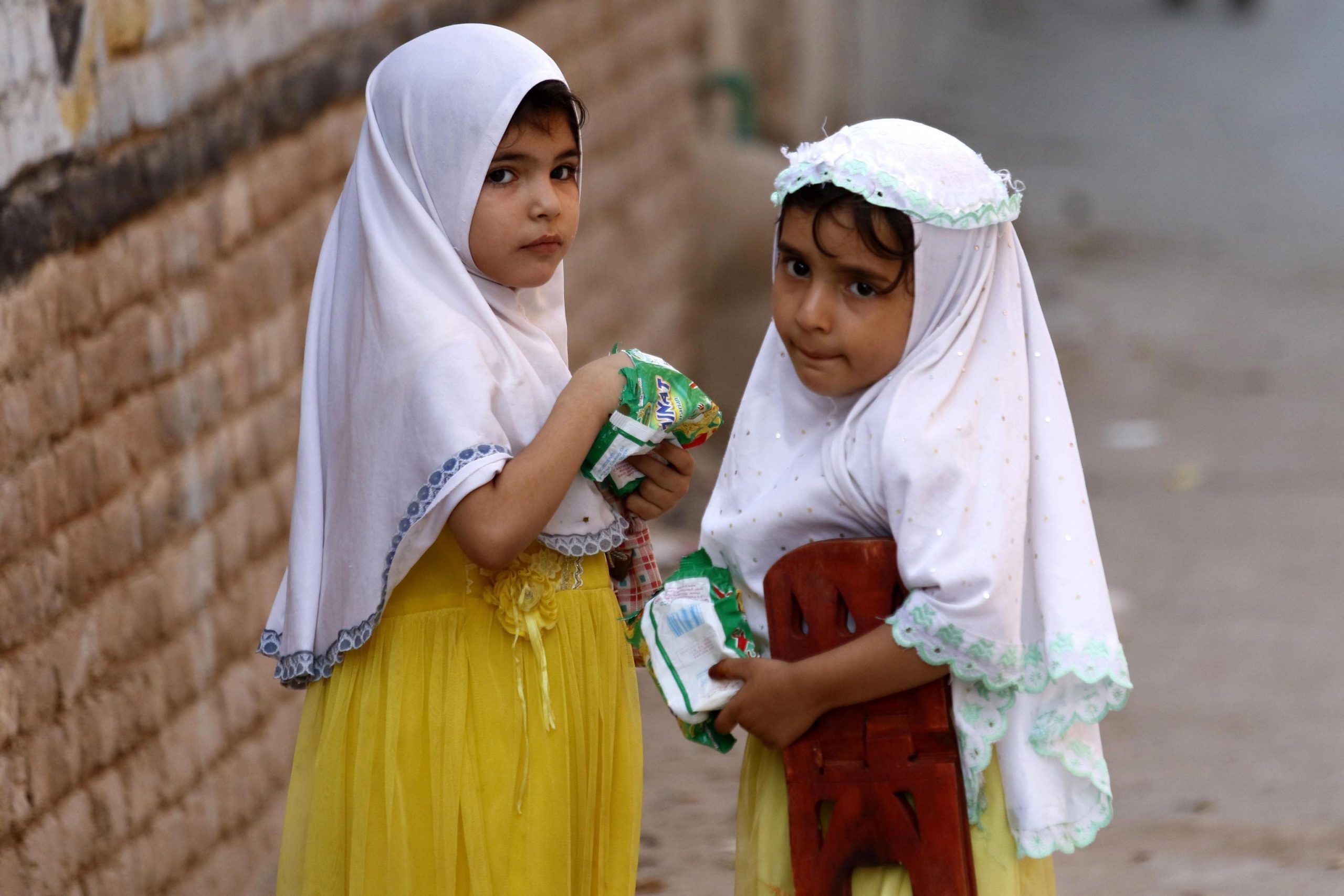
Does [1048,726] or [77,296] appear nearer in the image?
[1048,726]

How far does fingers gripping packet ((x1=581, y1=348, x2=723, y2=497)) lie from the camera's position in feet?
6.61

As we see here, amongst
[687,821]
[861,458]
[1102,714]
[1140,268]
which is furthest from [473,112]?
[1140,268]

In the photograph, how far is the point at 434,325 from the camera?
201 centimetres

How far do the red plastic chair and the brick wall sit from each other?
1307 millimetres

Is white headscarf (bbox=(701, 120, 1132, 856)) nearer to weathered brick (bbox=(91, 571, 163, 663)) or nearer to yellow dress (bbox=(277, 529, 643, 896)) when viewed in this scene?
yellow dress (bbox=(277, 529, 643, 896))

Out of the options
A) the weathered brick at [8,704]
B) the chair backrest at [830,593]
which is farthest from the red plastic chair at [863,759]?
the weathered brick at [8,704]

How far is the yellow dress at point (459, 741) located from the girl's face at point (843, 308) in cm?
49

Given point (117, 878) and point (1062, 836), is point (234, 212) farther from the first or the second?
point (1062, 836)

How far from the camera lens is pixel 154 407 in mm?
3018

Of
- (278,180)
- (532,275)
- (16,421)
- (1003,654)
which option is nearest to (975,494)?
(1003,654)

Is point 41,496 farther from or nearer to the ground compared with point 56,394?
nearer to the ground

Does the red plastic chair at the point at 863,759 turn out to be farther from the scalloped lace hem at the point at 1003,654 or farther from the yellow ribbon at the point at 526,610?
the yellow ribbon at the point at 526,610

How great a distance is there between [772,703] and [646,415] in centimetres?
41

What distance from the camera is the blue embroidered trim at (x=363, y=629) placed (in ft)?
6.43
